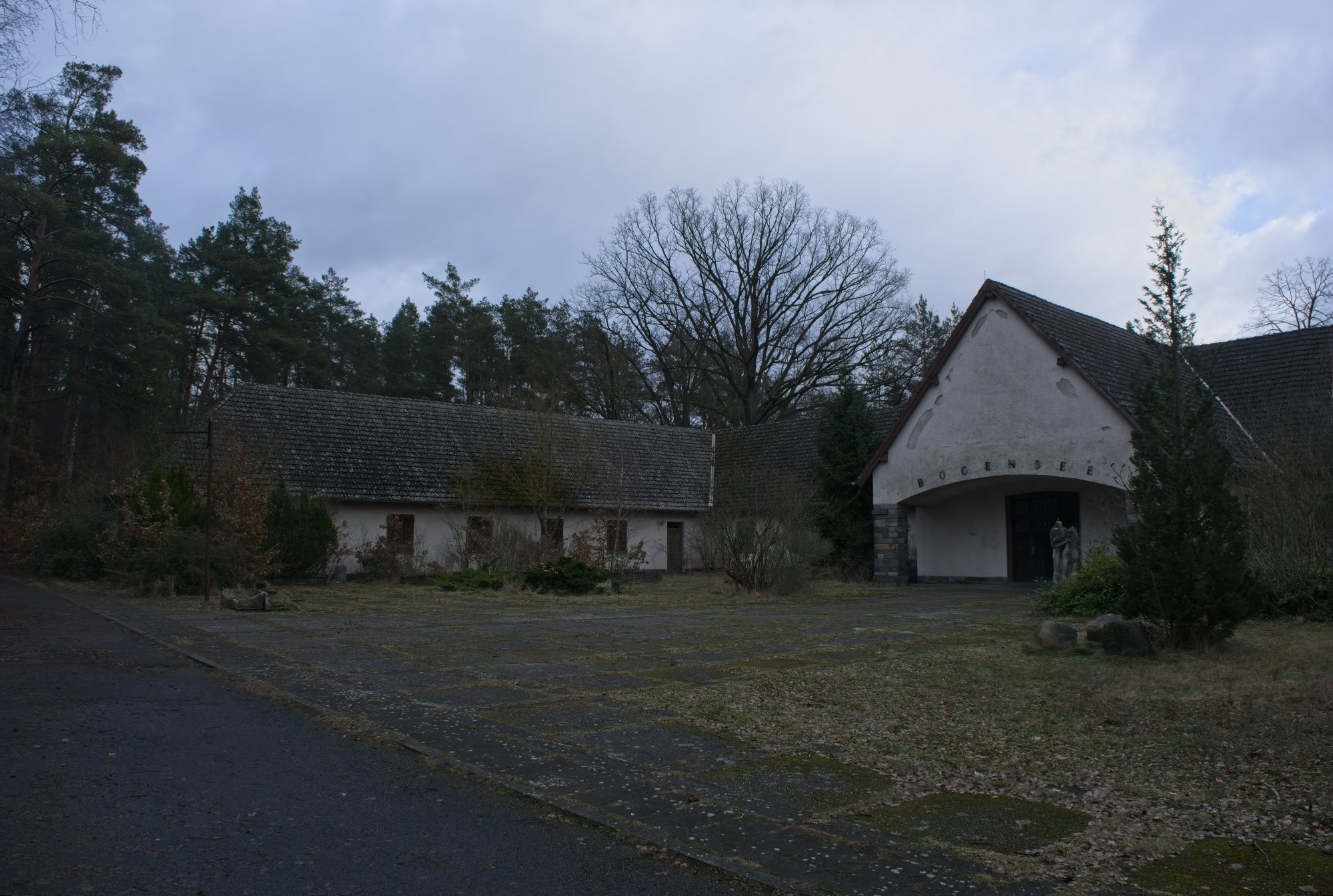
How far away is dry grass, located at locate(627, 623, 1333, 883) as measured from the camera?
4.57 m

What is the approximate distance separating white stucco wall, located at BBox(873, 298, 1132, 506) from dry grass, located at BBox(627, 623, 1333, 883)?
11.0 meters

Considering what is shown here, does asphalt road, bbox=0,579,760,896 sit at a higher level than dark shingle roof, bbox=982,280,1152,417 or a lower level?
lower

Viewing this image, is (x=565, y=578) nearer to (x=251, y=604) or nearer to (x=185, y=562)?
(x=251, y=604)

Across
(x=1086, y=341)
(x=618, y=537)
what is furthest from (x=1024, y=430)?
(x=618, y=537)

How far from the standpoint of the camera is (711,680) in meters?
8.71

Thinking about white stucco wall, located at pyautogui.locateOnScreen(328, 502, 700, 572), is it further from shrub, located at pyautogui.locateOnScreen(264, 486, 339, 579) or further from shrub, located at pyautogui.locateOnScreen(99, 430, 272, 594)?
shrub, located at pyautogui.locateOnScreen(99, 430, 272, 594)

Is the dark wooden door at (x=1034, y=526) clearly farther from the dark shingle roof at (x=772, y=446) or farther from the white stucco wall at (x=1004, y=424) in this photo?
the dark shingle roof at (x=772, y=446)

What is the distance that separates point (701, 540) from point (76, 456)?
28086mm

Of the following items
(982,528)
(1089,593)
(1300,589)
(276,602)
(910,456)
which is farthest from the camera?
(982,528)

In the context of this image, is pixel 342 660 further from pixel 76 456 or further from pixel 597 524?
pixel 76 456

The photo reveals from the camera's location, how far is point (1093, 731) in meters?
6.55

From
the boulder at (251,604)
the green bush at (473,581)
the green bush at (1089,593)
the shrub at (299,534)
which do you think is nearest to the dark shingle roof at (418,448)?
the shrub at (299,534)

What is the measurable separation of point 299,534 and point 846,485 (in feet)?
47.3

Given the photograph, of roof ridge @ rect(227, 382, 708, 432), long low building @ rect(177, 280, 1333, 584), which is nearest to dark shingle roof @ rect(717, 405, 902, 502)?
long low building @ rect(177, 280, 1333, 584)
